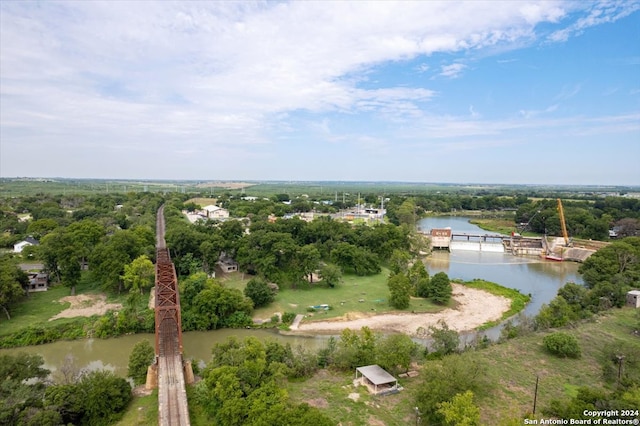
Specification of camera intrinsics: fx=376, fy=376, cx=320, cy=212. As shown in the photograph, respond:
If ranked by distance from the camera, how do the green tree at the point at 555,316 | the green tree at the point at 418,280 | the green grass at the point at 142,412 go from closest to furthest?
the green grass at the point at 142,412 < the green tree at the point at 555,316 < the green tree at the point at 418,280

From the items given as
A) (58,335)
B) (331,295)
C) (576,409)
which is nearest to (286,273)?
(331,295)

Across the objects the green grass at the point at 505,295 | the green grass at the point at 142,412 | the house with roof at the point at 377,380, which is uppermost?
the house with roof at the point at 377,380

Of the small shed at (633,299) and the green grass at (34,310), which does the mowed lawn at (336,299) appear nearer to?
the green grass at (34,310)

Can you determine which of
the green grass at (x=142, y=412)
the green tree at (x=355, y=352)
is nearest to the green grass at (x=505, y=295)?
the green tree at (x=355, y=352)

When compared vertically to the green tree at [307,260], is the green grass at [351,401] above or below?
below

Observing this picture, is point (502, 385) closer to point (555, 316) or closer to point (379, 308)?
point (555, 316)

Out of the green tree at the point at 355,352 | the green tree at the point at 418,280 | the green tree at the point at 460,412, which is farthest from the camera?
the green tree at the point at 418,280

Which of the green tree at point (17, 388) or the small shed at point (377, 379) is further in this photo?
the small shed at point (377, 379)
